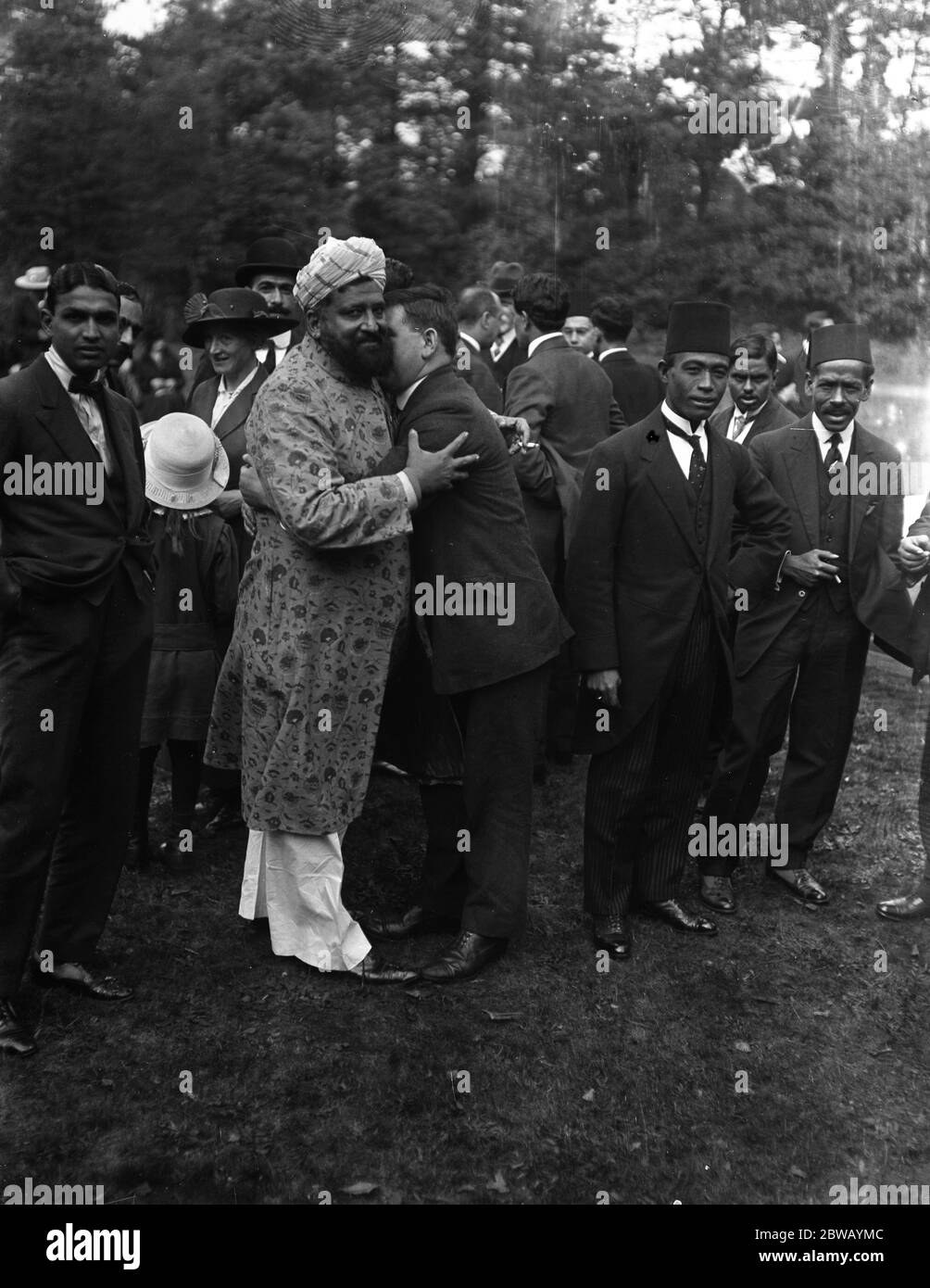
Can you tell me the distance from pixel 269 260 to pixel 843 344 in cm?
269

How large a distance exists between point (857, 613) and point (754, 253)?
654cm

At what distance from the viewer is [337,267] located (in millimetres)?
3877

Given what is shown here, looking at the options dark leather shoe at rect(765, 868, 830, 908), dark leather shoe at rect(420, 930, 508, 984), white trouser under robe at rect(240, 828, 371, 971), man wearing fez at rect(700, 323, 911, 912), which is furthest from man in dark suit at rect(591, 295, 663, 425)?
white trouser under robe at rect(240, 828, 371, 971)

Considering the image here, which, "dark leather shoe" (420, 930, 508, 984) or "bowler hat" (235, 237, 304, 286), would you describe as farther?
"bowler hat" (235, 237, 304, 286)

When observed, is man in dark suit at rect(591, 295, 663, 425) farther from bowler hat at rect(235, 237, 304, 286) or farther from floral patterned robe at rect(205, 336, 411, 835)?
floral patterned robe at rect(205, 336, 411, 835)

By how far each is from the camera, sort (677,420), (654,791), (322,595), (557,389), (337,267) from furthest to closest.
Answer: (557,389) < (654,791) < (677,420) < (322,595) < (337,267)

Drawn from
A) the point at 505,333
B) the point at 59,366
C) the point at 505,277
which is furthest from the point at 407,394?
the point at 505,277

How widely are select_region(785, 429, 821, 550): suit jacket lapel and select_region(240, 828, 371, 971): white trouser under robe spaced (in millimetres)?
2189

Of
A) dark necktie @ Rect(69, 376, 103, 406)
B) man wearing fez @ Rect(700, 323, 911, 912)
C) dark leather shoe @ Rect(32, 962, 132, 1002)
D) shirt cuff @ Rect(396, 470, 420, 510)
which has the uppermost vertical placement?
dark necktie @ Rect(69, 376, 103, 406)

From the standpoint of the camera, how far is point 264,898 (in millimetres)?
4344

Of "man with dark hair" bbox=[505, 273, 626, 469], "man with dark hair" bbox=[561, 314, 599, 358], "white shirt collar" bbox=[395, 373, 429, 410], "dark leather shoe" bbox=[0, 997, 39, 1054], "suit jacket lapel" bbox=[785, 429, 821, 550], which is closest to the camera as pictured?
"dark leather shoe" bbox=[0, 997, 39, 1054]

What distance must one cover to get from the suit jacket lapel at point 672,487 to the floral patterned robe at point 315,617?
3.04 ft

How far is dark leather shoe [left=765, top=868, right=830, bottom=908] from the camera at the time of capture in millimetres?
5047

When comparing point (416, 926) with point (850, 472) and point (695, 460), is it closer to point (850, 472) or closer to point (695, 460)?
point (695, 460)
